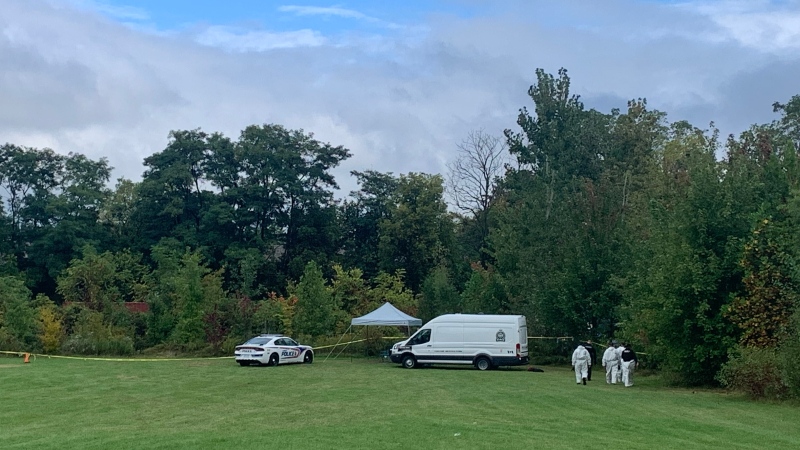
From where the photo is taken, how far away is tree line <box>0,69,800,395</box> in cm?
2484

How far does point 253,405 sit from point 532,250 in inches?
909

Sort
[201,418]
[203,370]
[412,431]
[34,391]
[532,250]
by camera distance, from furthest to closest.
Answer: [532,250], [203,370], [34,391], [201,418], [412,431]

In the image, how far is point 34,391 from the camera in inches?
858

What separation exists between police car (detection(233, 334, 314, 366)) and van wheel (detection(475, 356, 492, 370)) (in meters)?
7.80

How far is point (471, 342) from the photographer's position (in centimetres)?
3180

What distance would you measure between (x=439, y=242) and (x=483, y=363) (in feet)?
96.4

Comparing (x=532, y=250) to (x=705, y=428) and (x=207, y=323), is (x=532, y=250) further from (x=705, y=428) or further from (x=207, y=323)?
(x=705, y=428)

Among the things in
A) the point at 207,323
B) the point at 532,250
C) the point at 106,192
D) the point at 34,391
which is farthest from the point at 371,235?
the point at 34,391

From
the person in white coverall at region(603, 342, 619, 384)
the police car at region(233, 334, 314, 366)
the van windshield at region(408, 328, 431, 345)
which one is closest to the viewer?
the person in white coverall at region(603, 342, 619, 384)

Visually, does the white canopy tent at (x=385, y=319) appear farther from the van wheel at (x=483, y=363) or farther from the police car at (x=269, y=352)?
the van wheel at (x=483, y=363)

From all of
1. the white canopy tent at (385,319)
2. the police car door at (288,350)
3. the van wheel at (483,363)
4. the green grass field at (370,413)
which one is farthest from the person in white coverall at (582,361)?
the police car door at (288,350)

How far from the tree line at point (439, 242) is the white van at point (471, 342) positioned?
13.7 feet

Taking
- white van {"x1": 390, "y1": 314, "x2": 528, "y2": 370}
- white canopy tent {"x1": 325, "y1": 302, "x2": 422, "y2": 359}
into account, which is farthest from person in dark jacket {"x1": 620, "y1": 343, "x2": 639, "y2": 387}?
white canopy tent {"x1": 325, "y1": 302, "x2": 422, "y2": 359}

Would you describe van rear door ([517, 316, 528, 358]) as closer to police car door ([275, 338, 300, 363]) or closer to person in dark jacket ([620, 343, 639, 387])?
person in dark jacket ([620, 343, 639, 387])
